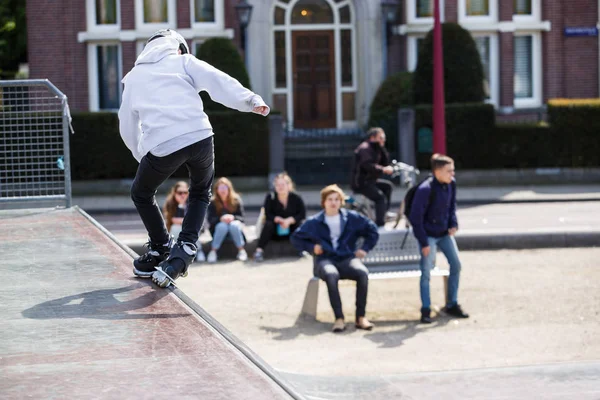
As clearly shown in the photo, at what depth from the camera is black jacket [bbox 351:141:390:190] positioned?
1611cm

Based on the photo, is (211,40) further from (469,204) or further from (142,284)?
(142,284)

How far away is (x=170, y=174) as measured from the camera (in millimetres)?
6965

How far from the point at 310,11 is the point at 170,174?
22.6m

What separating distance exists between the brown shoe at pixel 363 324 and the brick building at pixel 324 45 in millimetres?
17796

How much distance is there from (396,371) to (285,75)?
21053 mm

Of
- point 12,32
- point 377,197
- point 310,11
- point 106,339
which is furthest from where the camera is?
point 12,32

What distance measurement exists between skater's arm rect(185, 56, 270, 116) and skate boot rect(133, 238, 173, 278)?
1045 mm

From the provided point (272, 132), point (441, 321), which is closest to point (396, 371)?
point (441, 321)

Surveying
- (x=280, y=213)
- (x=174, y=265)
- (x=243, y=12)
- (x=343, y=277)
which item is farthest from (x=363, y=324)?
(x=243, y=12)

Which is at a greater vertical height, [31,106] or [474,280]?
[31,106]

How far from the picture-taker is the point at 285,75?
29203mm

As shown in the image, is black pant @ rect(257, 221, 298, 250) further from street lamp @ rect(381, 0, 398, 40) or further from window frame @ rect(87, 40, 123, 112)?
window frame @ rect(87, 40, 123, 112)

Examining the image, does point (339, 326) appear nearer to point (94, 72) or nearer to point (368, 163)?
point (368, 163)

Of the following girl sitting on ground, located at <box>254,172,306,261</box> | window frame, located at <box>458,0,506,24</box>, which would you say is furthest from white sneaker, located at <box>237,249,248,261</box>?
window frame, located at <box>458,0,506,24</box>
